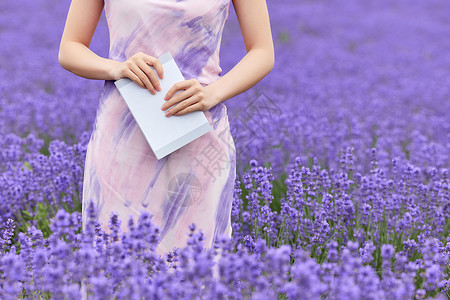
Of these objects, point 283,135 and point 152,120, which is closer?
point 152,120

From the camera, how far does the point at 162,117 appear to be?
191 cm

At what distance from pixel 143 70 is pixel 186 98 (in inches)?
7.0

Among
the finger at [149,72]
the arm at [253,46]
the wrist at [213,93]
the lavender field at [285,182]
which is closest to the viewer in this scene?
the lavender field at [285,182]

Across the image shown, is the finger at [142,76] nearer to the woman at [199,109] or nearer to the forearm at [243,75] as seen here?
the woman at [199,109]

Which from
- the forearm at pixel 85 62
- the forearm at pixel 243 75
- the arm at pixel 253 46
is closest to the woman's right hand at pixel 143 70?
the forearm at pixel 85 62

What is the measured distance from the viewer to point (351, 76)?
28.3 feet

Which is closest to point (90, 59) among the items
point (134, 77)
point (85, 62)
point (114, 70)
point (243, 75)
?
point (85, 62)

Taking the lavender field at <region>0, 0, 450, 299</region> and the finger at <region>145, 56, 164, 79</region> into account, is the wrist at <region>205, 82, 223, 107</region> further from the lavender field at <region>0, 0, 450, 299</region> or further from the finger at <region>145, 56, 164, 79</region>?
the lavender field at <region>0, 0, 450, 299</region>

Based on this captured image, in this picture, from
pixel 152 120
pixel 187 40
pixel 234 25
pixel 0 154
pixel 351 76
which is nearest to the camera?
pixel 152 120

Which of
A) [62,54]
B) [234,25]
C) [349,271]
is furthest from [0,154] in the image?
[234,25]

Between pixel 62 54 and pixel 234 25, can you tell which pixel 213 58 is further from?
pixel 234 25

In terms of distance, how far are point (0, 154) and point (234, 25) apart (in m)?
9.19

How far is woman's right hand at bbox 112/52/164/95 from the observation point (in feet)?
6.14

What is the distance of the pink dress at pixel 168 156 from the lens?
2014 mm
